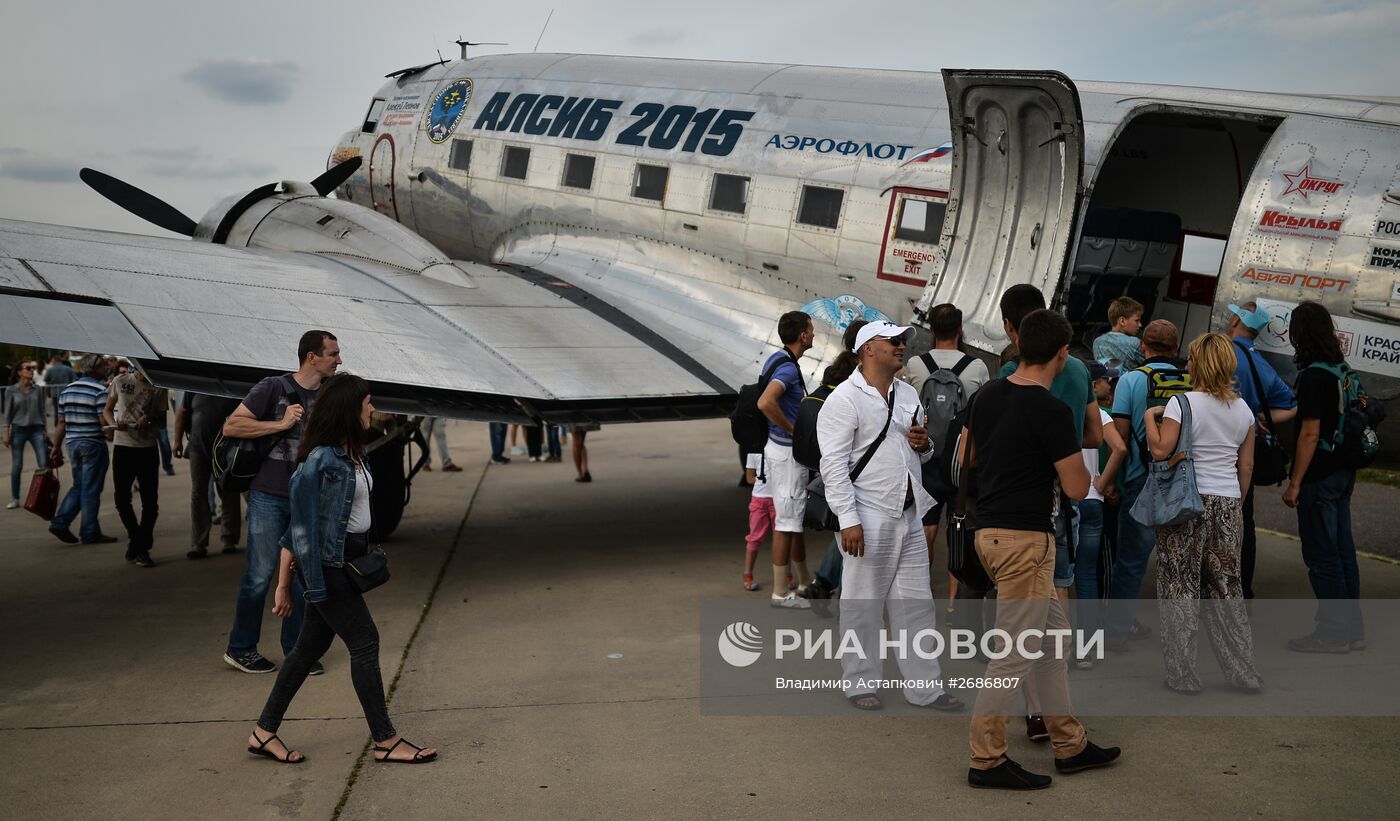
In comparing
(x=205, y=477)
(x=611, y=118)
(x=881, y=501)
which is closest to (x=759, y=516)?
(x=881, y=501)

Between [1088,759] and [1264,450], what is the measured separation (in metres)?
2.50

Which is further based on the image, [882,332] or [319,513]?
[882,332]

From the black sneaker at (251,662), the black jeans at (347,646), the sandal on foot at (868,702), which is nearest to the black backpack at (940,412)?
the sandal on foot at (868,702)

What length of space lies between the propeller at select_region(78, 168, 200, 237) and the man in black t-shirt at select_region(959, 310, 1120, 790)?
9.94 m

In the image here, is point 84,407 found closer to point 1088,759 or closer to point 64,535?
point 64,535

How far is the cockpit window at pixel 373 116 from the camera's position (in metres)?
14.3

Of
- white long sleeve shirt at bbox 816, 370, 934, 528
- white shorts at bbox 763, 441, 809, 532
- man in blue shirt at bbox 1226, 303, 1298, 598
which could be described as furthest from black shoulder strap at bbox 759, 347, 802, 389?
man in blue shirt at bbox 1226, 303, 1298, 598

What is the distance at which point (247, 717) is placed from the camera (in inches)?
221

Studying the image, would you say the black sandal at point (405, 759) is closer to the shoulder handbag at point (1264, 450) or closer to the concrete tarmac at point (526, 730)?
the concrete tarmac at point (526, 730)

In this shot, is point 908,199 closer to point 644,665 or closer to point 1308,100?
point 1308,100

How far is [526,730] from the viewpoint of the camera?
5344 mm

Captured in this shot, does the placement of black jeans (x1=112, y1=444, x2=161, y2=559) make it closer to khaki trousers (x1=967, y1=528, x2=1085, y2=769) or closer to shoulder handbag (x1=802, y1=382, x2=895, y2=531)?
shoulder handbag (x1=802, y1=382, x2=895, y2=531)

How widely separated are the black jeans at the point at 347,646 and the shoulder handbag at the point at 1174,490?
368cm

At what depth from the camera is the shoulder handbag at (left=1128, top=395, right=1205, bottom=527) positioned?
5426mm
